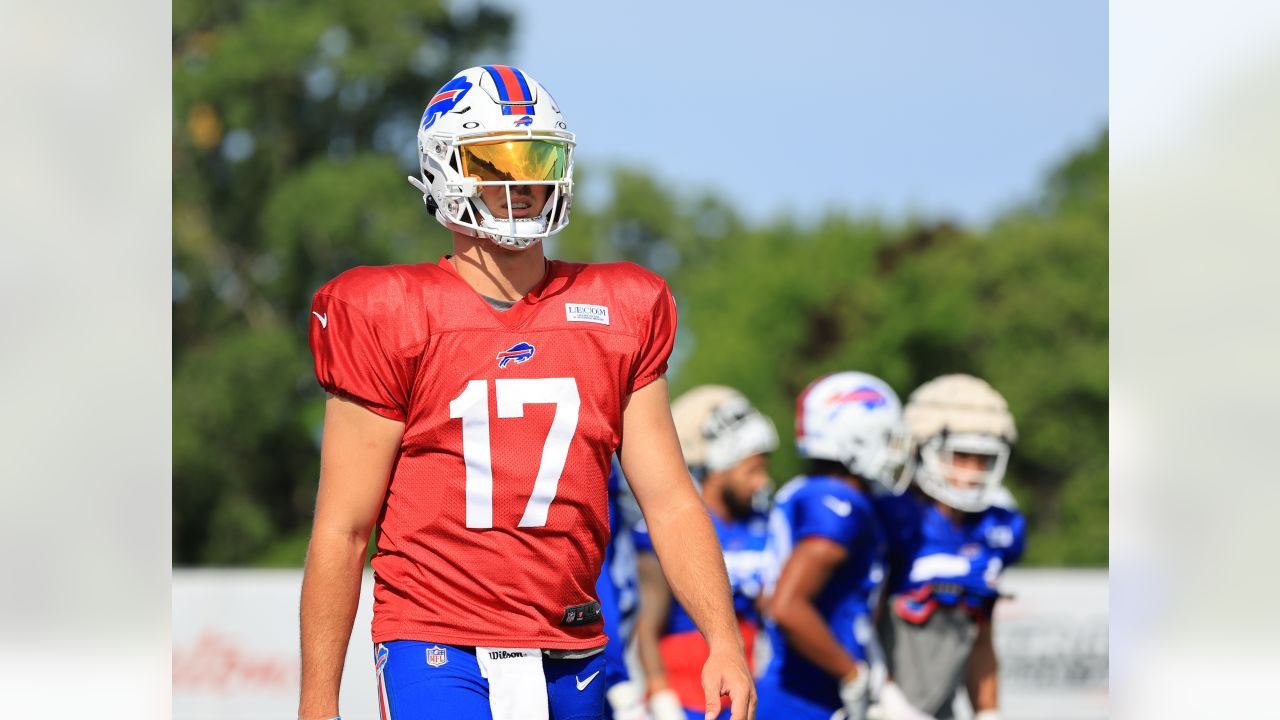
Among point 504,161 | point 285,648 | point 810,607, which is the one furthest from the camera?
point 285,648

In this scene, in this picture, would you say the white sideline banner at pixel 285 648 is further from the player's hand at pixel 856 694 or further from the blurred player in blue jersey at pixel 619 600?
the player's hand at pixel 856 694

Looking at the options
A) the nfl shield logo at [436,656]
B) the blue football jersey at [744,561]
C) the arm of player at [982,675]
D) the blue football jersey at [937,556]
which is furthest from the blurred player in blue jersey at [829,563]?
the nfl shield logo at [436,656]

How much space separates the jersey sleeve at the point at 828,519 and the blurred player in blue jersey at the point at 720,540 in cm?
102

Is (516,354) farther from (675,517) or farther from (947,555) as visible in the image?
(947,555)

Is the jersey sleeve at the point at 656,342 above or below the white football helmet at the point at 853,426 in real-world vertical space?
above

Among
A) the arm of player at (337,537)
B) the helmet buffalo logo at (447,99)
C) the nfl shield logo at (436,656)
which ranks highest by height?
the helmet buffalo logo at (447,99)

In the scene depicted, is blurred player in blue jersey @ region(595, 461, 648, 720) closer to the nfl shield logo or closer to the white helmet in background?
the white helmet in background

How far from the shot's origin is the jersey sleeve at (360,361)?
142 inches

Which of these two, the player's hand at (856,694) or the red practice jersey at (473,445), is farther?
the player's hand at (856,694)

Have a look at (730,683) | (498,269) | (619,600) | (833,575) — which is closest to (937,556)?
(833,575)

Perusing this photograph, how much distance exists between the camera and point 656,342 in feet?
12.7

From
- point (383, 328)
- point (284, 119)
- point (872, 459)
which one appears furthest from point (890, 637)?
point (284, 119)

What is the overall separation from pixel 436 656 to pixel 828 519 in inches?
112

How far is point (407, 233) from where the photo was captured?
27.8m
